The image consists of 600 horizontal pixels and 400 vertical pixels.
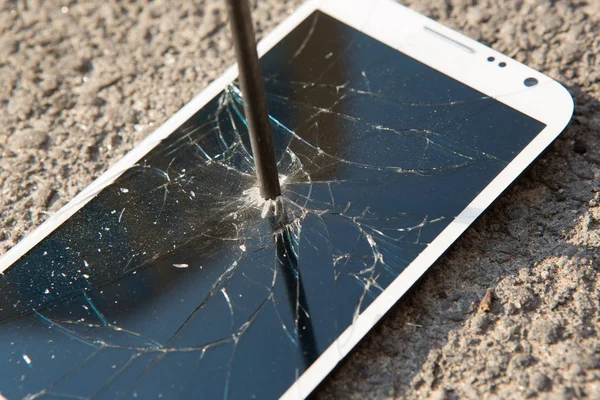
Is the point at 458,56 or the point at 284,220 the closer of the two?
the point at 284,220

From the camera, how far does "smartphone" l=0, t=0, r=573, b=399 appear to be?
0.69 m

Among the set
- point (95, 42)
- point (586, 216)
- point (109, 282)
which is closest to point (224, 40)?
point (95, 42)

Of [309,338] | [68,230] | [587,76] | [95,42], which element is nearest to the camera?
[309,338]

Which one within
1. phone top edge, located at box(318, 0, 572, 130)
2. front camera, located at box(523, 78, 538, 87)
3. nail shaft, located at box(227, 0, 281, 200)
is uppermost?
nail shaft, located at box(227, 0, 281, 200)

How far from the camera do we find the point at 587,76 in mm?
906

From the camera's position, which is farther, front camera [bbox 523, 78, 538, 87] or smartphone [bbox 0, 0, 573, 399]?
front camera [bbox 523, 78, 538, 87]

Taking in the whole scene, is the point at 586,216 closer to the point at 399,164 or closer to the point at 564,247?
the point at 564,247

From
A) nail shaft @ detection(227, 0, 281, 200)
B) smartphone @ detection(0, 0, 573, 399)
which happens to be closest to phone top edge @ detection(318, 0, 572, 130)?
smartphone @ detection(0, 0, 573, 399)

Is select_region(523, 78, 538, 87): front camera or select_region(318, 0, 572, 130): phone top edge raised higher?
select_region(318, 0, 572, 130): phone top edge

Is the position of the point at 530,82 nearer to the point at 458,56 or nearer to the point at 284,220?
the point at 458,56

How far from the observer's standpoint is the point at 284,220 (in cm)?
78

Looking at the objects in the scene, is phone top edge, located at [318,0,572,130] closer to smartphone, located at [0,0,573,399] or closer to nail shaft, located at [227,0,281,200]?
smartphone, located at [0,0,573,399]

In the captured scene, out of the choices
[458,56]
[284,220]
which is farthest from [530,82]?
[284,220]

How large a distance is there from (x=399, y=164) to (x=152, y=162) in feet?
0.95
